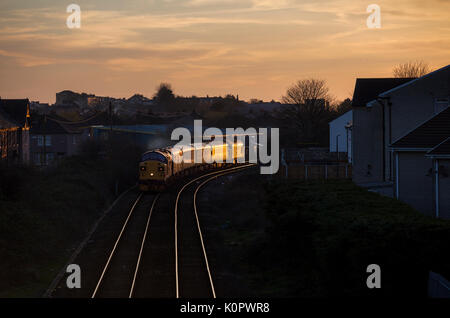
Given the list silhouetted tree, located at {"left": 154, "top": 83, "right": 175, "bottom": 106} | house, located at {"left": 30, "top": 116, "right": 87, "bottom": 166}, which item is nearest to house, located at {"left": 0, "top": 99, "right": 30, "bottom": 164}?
house, located at {"left": 30, "top": 116, "right": 87, "bottom": 166}

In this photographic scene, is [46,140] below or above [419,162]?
above

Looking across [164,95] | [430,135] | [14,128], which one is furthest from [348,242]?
[164,95]

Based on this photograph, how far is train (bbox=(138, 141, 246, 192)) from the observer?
127 feet

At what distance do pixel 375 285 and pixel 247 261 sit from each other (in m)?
9.92

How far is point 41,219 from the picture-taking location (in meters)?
24.8

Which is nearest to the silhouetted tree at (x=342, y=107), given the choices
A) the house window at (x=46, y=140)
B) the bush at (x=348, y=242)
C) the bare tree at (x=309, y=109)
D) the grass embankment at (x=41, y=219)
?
the bare tree at (x=309, y=109)

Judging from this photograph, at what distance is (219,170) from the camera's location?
57375mm

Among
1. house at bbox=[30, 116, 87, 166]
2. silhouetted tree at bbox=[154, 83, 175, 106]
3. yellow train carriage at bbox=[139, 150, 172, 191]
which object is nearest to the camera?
yellow train carriage at bbox=[139, 150, 172, 191]

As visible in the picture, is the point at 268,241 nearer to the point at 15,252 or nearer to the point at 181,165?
the point at 15,252

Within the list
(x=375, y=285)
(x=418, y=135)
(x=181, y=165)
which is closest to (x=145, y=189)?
(x=181, y=165)

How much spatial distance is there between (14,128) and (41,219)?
2353 centimetres

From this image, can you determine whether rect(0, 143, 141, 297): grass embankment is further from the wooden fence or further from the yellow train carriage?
the wooden fence

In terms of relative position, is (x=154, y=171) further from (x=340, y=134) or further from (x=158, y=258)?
(x=340, y=134)

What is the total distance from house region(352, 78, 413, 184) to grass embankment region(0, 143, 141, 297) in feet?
48.0
